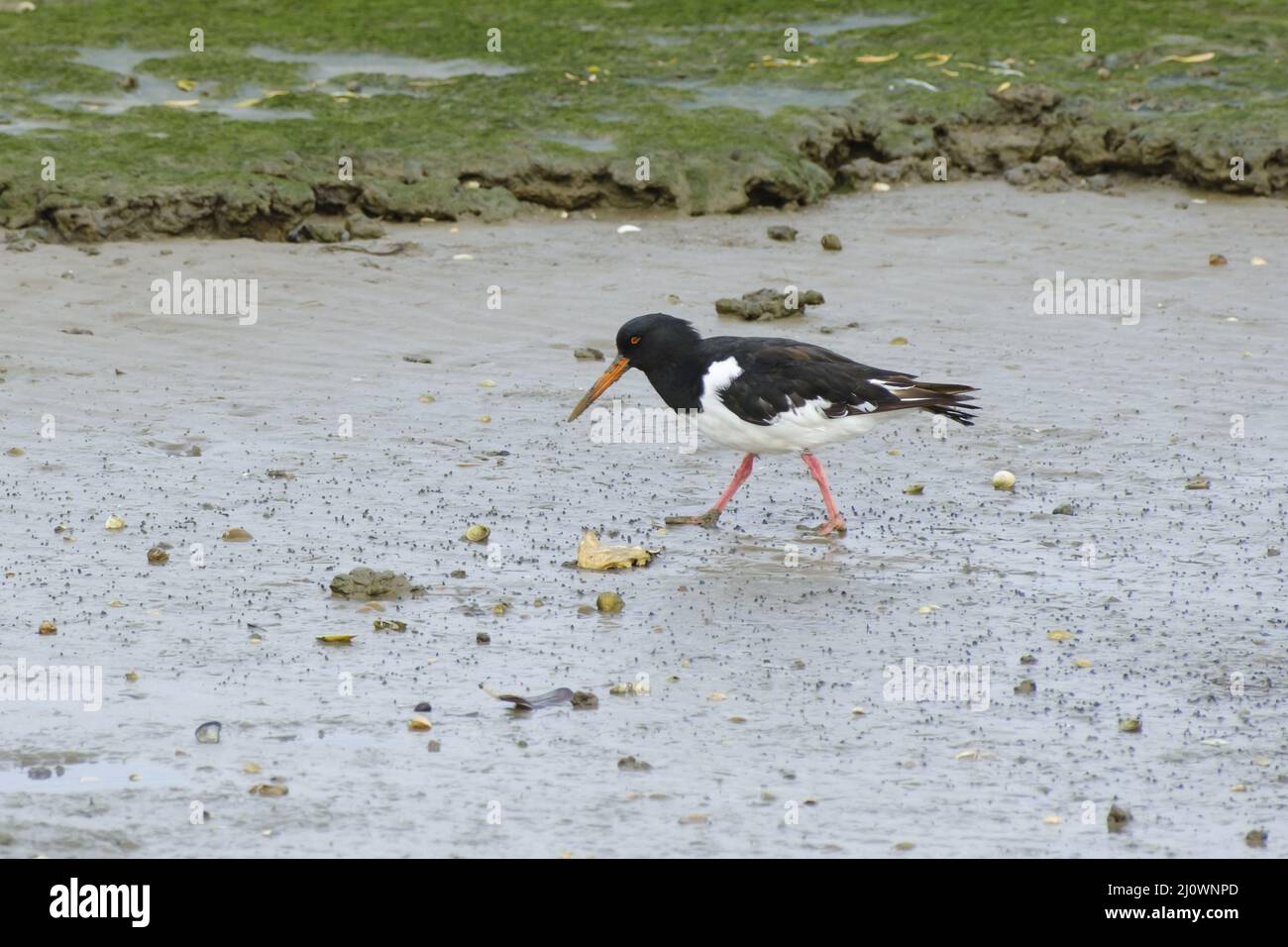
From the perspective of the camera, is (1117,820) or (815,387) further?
(815,387)

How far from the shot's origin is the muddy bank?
1152 centimetres

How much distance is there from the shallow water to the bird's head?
1.84ft

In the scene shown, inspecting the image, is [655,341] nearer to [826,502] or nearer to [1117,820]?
[826,502]

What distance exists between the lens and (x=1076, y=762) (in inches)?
207

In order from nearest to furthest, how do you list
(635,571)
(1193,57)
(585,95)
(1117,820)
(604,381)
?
1. (1117,820)
2. (635,571)
3. (604,381)
4. (585,95)
5. (1193,57)

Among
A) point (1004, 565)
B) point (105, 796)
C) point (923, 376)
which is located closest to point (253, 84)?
point (923, 376)

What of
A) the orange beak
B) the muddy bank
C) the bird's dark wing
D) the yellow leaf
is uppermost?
the yellow leaf

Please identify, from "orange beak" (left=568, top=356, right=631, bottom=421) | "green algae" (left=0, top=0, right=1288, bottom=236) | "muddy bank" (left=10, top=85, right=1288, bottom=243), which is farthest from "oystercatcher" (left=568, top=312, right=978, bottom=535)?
"green algae" (left=0, top=0, right=1288, bottom=236)

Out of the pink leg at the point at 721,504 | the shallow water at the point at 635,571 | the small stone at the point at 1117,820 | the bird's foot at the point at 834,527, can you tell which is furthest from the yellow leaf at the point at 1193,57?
the small stone at the point at 1117,820

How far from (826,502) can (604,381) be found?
1.34m

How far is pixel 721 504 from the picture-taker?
779 cm

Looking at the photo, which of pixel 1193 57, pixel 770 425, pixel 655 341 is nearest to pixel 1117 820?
pixel 770 425

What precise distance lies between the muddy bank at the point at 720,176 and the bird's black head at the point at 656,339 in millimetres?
3929

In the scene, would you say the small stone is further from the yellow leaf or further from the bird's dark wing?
the yellow leaf
